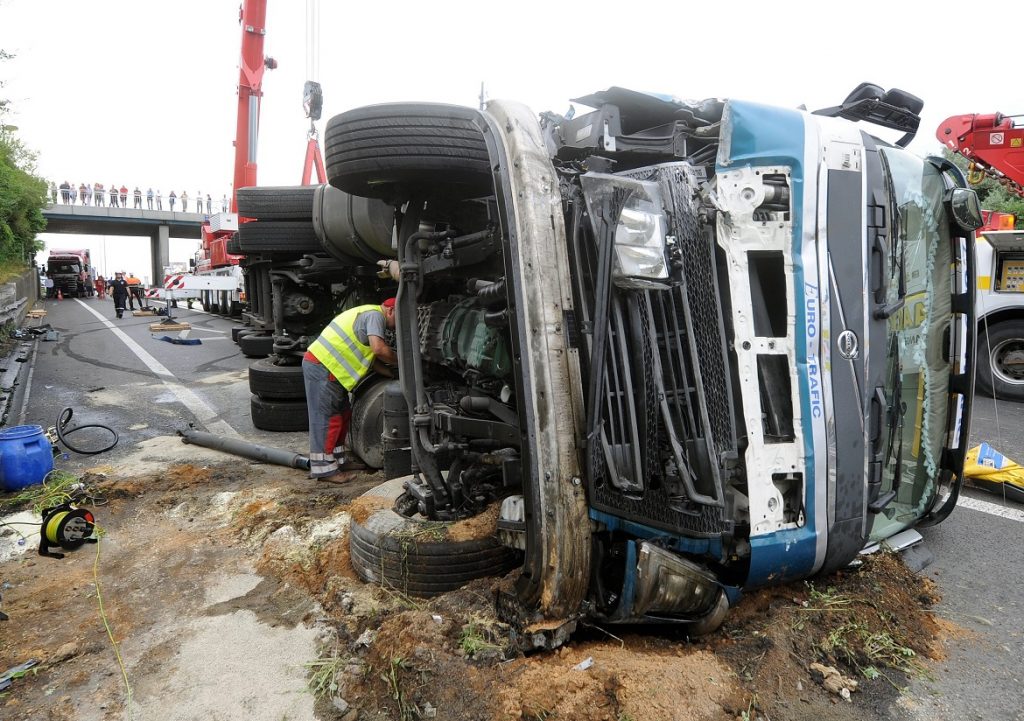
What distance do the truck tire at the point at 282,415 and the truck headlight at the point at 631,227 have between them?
14.6 feet

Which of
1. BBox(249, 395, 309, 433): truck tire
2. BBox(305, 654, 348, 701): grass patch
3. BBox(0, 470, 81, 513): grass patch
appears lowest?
BBox(305, 654, 348, 701): grass patch

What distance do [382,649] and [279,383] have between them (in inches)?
161

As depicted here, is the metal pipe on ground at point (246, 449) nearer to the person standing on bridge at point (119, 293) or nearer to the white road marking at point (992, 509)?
the white road marking at point (992, 509)

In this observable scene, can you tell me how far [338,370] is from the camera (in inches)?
170

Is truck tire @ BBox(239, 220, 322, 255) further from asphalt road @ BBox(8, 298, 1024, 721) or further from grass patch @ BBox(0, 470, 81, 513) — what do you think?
grass patch @ BBox(0, 470, 81, 513)

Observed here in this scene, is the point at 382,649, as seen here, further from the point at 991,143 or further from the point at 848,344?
the point at 991,143

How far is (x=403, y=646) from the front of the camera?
2.08m

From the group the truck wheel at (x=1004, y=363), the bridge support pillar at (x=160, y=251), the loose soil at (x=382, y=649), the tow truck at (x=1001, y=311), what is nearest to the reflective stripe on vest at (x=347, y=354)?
the loose soil at (x=382, y=649)

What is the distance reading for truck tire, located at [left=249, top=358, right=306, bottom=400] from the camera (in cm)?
580

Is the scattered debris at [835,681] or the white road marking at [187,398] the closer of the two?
the scattered debris at [835,681]

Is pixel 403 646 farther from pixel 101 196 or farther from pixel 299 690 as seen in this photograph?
pixel 101 196

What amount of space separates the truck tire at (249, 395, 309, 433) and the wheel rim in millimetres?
7018

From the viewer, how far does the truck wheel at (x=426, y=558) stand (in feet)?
8.46

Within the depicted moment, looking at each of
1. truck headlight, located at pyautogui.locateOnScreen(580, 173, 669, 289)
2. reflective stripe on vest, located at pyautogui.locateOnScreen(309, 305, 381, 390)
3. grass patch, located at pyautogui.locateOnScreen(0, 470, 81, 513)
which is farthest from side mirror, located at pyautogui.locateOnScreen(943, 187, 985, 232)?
grass patch, located at pyautogui.locateOnScreen(0, 470, 81, 513)
